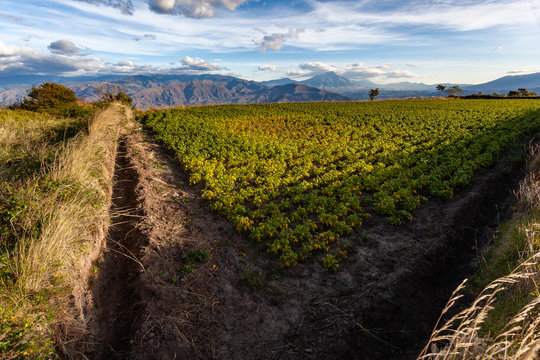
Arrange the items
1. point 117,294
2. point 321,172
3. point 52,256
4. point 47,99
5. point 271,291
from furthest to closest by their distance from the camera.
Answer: point 47,99 < point 321,172 < point 271,291 < point 117,294 < point 52,256

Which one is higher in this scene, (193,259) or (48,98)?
(48,98)

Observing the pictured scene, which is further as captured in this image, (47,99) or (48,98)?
(48,98)

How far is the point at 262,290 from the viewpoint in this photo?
6.29 metres

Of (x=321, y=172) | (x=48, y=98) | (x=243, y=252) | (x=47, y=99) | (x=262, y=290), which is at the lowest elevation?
(x=262, y=290)

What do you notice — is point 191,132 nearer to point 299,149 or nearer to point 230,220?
point 299,149

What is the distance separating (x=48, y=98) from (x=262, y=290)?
134 feet

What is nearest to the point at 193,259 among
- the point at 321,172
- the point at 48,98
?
the point at 321,172

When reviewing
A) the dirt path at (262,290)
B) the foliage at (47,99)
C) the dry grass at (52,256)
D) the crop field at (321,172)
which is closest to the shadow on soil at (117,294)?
the dirt path at (262,290)

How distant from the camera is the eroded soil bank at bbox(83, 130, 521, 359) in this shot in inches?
197

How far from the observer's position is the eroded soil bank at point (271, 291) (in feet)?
16.4

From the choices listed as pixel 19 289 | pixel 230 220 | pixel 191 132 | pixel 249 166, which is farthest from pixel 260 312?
pixel 191 132

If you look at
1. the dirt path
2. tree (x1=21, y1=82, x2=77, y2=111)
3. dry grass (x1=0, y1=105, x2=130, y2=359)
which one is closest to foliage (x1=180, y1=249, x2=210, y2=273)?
the dirt path

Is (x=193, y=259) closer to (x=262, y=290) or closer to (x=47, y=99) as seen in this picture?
(x=262, y=290)

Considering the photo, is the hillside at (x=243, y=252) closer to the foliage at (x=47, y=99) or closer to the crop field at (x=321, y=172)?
the crop field at (x=321, y=172)
